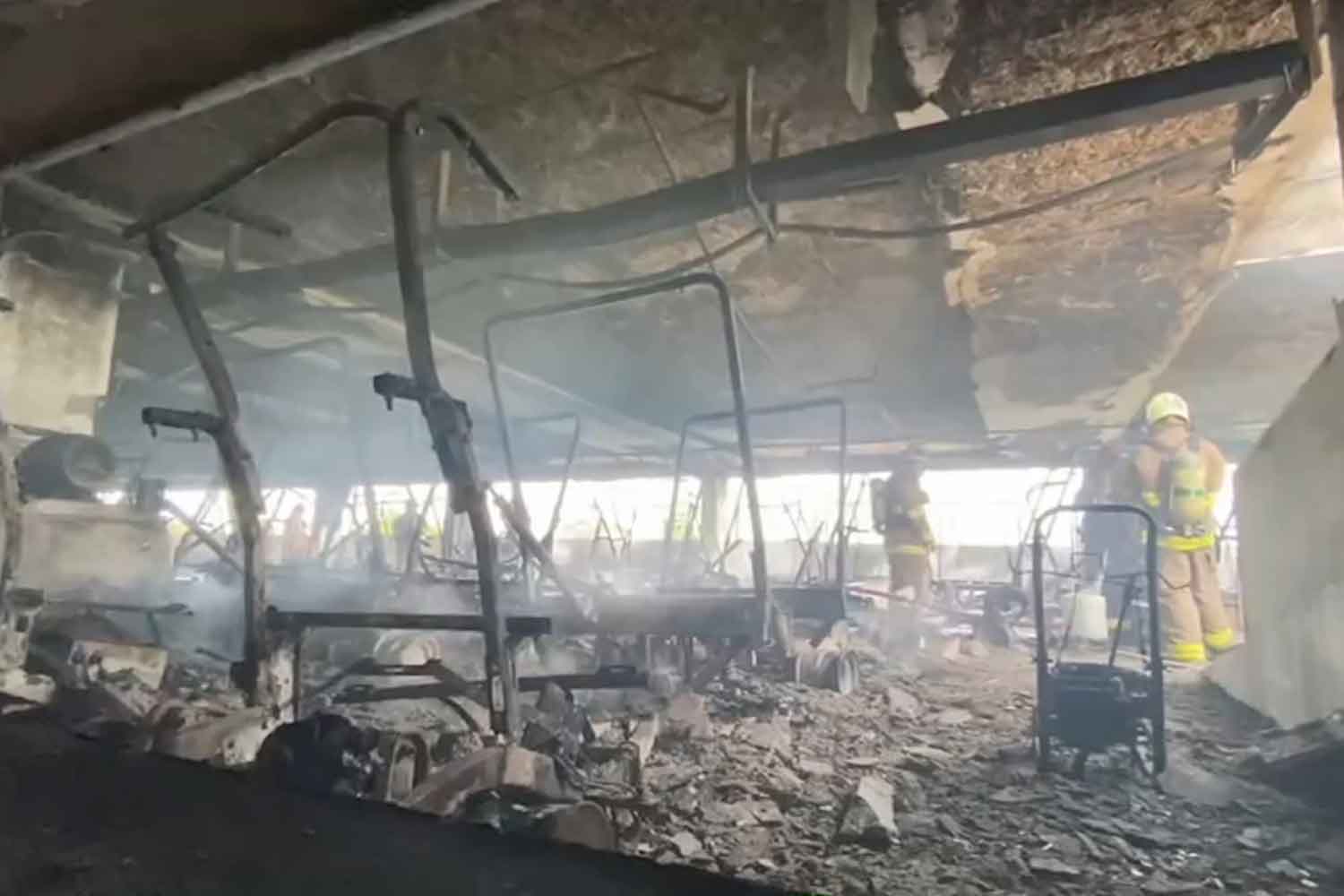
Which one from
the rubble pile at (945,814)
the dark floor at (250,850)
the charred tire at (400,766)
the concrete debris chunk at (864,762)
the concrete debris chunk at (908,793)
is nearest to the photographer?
the dark floor at (250,850)

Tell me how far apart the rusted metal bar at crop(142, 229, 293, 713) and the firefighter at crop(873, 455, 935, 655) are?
18.0 feet

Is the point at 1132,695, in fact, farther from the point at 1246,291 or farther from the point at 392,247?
the point at 392,247

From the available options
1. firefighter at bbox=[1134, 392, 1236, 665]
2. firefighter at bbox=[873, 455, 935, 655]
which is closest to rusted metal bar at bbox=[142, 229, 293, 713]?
firefighter at bbox=[1134, 392, 1236, 665]

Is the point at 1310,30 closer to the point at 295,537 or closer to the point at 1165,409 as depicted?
the point at 1165,409

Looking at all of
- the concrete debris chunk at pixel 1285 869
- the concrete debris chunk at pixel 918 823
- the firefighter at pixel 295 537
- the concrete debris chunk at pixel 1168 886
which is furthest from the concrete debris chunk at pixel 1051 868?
the firefighter at pixel 295 537

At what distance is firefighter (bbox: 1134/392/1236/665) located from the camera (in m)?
5.20

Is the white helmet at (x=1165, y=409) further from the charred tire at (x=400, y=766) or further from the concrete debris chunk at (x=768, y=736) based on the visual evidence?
the charred tire at (x=400, y=766)

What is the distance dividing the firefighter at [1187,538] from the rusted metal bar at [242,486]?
5220 millimetres

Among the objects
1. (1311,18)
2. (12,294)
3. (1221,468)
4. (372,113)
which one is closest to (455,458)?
(372,113)

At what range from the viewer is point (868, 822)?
6.97 ft

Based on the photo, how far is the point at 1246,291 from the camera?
4445mm

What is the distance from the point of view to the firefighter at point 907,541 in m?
6.91

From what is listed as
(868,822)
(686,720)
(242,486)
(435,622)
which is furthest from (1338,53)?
(242,486)

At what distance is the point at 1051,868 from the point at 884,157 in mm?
1899
